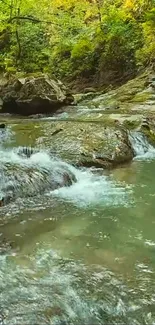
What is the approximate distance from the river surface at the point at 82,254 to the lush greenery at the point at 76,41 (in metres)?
11.4

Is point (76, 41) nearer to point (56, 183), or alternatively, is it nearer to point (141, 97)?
point (141, 97)

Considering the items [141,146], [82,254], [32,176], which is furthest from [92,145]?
[82,254]

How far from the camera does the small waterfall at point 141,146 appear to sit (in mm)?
9314

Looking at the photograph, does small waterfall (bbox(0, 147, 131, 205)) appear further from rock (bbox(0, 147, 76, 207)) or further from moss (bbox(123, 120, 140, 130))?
moss (bbox(123, 120, 140, 130))

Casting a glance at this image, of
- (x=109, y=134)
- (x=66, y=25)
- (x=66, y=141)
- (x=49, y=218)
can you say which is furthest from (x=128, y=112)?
(x=66, y=25)

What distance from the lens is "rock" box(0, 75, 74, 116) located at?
42.7 feet

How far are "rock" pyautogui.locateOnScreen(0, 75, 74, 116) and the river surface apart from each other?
585 cm

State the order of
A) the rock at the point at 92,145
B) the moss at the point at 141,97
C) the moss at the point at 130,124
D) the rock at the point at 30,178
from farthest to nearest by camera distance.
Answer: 1. the moss at the point at 141,97
2. the moss at the point at 130,124
3. the rock at the point at 92,145
4. the rock at the point at 30,178

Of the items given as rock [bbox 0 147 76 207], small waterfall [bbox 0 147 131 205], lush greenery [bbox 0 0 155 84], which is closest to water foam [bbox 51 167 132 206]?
small waterfall [bbox 0 147 131 205]

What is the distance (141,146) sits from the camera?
31.4 feet

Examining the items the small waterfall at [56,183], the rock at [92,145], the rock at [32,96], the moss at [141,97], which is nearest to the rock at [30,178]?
the small waterfall at [56,183]

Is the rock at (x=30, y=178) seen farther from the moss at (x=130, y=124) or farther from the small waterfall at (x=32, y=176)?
the moss at (x=130, y=124)

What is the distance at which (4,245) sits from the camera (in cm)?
462

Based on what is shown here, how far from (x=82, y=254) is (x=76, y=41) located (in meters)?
18.0
